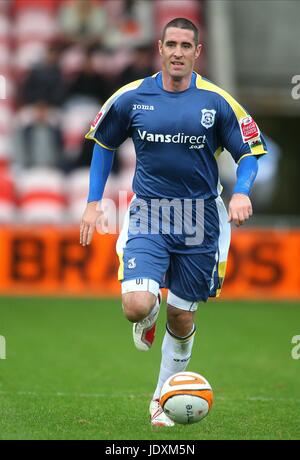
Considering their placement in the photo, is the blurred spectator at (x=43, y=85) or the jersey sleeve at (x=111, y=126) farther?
the blurred spectator at (x=43, y=85)

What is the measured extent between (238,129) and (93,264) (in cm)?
776

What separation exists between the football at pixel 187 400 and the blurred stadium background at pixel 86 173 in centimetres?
199

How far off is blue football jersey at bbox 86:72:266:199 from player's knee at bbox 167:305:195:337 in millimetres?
743

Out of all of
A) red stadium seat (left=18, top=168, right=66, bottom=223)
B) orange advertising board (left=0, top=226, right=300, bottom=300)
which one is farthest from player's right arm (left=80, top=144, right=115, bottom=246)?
red stadium seat (left=18, top=168, right=66, bottom=223)

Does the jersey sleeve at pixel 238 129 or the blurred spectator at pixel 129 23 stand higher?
the jersey sleeve at pixel 238 129

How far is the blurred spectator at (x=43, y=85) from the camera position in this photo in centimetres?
1706

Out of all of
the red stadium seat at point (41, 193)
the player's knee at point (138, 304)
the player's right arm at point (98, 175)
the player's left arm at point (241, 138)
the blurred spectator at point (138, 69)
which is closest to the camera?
the player's knee at point (138, 304)

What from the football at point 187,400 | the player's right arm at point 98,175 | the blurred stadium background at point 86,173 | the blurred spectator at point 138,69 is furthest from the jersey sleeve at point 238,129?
the blurred spectator at point 138,69

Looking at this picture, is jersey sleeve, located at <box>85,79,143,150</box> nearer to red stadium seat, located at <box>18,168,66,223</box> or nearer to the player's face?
the player's face

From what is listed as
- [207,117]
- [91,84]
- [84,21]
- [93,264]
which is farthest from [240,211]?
[84,21]

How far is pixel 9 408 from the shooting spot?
6918 mm

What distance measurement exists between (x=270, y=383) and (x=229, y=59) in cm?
1025

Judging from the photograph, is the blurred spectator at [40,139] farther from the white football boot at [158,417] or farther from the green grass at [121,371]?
the white football boot at [158,417]
